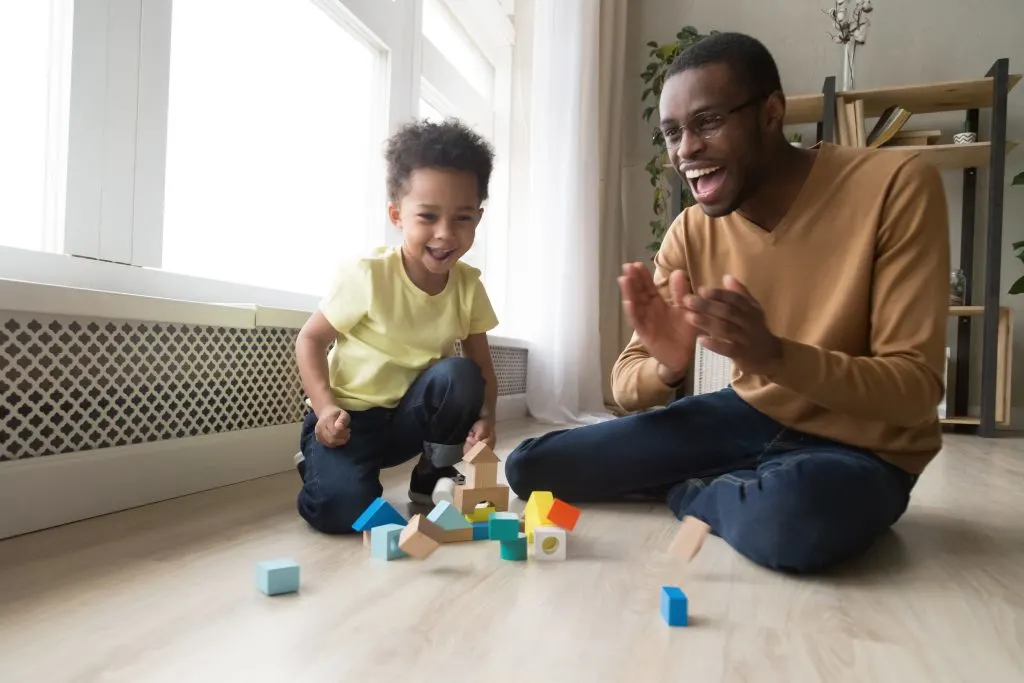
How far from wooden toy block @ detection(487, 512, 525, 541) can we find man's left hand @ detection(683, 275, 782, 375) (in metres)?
0.35

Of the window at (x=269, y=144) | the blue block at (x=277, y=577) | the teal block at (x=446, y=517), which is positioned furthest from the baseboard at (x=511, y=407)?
the blue block at (x=277, y=577)

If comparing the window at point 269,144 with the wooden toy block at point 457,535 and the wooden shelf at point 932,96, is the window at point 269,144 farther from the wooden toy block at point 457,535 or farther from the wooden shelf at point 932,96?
the wooden shelf at point 932,96

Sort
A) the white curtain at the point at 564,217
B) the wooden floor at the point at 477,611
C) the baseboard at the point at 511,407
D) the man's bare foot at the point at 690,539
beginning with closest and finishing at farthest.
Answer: the wooden floor at the point at 477,611
the man's bare foot at the point at 690,539
the baseboard at the point at 511,407
the white curtain at the point at 564,217

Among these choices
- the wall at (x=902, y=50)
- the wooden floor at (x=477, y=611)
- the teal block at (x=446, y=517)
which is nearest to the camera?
the wooden floor at (x=477, y=611)

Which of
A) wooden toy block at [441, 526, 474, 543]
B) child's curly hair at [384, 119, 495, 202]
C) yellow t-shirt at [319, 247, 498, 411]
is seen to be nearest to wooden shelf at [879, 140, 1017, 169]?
child's curly hair at [384, 119, 495, 202]

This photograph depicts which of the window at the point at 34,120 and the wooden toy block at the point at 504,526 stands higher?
the window at the point at 34,120

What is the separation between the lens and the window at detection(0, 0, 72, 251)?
1094mm

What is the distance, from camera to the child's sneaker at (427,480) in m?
1.27

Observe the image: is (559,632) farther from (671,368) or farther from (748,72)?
(748,72)

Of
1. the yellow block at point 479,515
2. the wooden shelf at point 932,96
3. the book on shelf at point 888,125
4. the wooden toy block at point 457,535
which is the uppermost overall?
the wooden shelf at point 932,96

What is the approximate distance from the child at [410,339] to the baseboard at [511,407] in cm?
141

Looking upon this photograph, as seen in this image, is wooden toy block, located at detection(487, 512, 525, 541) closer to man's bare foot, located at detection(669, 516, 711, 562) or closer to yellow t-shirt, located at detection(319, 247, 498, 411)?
man's bare foot, located at detection(669, 516, 711, 562)

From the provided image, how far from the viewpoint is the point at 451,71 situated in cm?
273

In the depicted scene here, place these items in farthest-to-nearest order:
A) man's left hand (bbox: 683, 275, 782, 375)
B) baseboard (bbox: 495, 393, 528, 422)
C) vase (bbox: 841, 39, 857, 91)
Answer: vase (bbox: 841, 39, 857, 91) < baseboard (bbox: 495, 393, 528, 422) < man's left hand (bbox: 683, 275, 782, 375)
